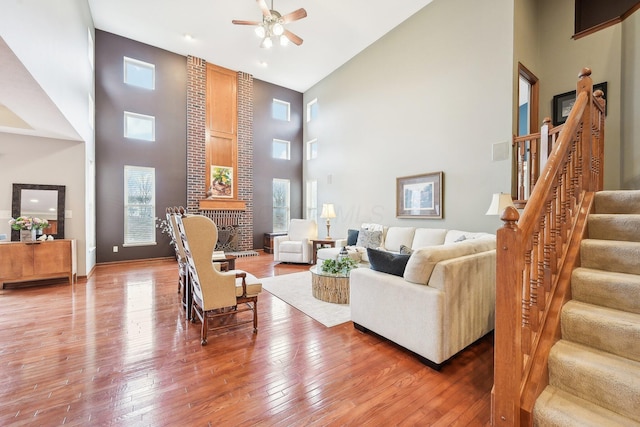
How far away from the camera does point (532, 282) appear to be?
1546 mm

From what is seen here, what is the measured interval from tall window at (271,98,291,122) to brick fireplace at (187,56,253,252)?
2.64 ft

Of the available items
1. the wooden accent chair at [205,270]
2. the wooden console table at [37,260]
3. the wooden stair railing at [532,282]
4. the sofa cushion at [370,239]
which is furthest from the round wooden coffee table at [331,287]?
the wooden console table at [37,260]

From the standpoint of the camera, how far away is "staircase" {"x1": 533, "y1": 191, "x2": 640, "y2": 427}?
1.28 meters

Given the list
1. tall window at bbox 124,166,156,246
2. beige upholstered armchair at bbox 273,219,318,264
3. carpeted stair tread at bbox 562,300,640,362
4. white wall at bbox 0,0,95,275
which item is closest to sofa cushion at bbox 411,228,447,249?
beige upholstered armchair at bbox 273,219,318,264

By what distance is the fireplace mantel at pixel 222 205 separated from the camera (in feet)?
22.8

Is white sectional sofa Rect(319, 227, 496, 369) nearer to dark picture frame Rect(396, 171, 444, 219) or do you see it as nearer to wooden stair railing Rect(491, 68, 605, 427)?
wooden stair railing Rect(491, 68, 605, 427)

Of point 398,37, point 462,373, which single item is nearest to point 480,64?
point 398,37

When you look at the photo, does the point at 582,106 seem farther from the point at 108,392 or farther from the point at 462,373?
the point at 108,392

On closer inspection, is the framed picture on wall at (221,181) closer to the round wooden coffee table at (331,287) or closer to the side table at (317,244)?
the side table at (317,244)

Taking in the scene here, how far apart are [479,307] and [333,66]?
6657mm

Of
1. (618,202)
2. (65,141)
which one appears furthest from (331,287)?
(65,141)

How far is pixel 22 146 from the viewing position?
4.44 meters

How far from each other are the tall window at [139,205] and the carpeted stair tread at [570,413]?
7184 mm

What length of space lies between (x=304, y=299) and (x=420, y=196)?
2.89 meters
